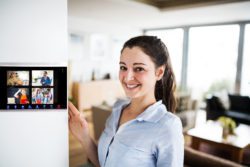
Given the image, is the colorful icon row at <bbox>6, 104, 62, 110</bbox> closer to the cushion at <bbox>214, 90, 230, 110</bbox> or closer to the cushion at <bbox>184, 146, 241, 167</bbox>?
the cushion at <bbox>184, 146, 241, 167</bbox>

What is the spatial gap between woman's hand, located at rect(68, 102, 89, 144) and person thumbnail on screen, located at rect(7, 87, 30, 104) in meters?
0.18

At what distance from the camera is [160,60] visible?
3.24ft

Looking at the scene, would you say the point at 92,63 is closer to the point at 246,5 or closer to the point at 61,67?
the point at 246,5

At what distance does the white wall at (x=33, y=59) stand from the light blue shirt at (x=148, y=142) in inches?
7.9

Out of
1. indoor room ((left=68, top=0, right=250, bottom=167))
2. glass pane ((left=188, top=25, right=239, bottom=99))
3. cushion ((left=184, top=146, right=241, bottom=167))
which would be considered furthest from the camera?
glass pane ((left=188, top=25, right=239, bottom=99))

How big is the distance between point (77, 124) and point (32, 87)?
0.29 meters

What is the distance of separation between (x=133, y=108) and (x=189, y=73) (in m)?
5.46

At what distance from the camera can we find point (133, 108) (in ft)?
3.62

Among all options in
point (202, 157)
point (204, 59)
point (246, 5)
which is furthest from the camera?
point (204, 59)

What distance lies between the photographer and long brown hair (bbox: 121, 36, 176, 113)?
3.13 ft

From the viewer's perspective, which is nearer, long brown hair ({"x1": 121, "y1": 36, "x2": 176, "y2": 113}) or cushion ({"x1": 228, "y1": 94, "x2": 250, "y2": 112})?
long brown hair ({"x1": 121, "y1": 36, "x2": 176, "y2": 113})

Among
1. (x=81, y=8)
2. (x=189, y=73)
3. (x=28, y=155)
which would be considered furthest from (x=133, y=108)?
(x=189, y=73)

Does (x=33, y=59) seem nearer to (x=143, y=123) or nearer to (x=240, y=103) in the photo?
(x=143, y=123)

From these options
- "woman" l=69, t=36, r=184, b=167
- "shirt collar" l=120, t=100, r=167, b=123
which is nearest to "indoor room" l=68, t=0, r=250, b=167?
"woman" l=69, t=36, r=184, b=167
